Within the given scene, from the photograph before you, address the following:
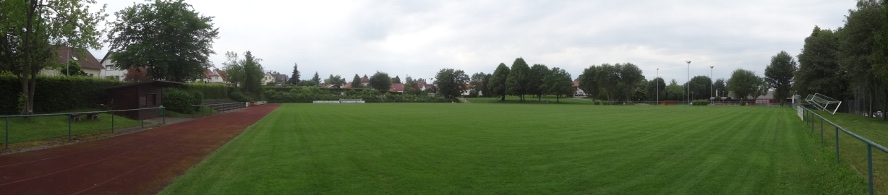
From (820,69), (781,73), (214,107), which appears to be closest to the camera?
(214,107)

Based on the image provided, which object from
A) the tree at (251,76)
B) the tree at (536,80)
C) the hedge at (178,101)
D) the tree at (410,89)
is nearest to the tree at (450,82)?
the tree at (410,89)

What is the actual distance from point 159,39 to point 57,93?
524 inches

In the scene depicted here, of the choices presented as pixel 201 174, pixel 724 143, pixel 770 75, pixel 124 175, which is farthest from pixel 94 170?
pixel 770 75

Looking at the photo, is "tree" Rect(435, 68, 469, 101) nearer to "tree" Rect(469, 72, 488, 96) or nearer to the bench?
"tree" Rect(469, 72, 488, 96)

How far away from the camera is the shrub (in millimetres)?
28562

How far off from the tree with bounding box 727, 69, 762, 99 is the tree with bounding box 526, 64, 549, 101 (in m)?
40.3

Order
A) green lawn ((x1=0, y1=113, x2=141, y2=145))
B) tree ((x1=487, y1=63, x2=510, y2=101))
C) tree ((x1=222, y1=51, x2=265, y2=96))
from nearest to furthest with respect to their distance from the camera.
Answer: green lawn ((x1=0, y1=113, x2=141, y2=145)), tree ((x1=222, y1=51, x2=265, y2=96)), tree ((x1=487, y1=63, x2=510, y2=101))

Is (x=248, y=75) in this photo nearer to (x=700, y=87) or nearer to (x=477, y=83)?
(x=477, y=83)

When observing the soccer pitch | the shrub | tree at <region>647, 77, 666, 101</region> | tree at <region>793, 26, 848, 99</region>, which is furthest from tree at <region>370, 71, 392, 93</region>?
the soccer pitch

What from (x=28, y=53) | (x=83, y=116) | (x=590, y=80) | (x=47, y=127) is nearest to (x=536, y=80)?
(x=590, y=80)

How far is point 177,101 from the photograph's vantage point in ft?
93.9

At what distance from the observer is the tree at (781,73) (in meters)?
74.7

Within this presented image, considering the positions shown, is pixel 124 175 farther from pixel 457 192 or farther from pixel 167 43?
pixel 167 43

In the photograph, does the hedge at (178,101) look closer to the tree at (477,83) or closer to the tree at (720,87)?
the tree at (477,83)
